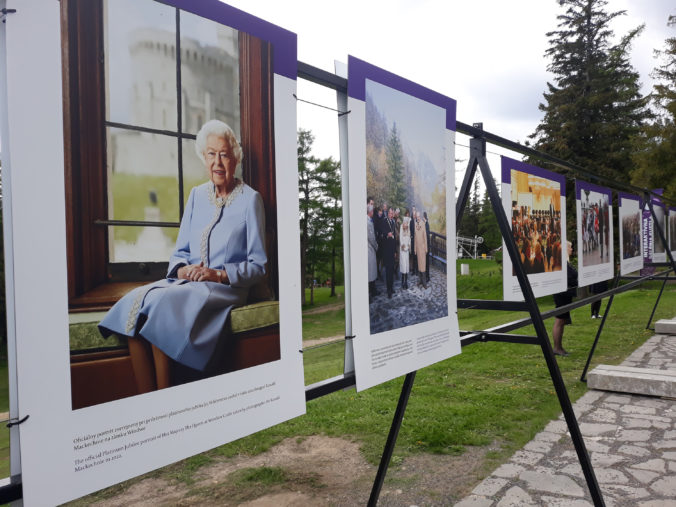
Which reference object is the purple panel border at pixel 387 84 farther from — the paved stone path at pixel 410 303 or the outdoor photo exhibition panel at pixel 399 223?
the paved stone path at pixel 410 303

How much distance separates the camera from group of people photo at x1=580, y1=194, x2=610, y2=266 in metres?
5.23

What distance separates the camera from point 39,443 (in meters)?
1.14

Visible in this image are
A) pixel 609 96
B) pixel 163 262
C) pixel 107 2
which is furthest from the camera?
pixel 609 96

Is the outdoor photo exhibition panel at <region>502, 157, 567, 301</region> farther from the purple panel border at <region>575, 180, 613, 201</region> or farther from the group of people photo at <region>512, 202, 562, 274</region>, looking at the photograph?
the purple panel border at <region>575, 180, 613, 201</region>

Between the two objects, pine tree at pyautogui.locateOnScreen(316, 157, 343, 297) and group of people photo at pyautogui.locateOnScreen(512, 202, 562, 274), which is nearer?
group of people photo at pyautogui.locateOnScreen(512, 202, 562, 274)

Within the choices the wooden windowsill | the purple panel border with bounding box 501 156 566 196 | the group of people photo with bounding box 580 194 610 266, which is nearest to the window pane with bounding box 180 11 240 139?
the wooden windowsill

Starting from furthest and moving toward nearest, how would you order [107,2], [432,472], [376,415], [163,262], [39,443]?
[376,415]
[432,472]
[163,262]
[107,2]
[39,443]

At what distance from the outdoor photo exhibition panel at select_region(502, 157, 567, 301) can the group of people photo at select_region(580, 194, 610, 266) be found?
826 mm

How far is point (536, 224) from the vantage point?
4078 millimetres

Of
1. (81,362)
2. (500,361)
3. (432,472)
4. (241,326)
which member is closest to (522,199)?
(432,472)

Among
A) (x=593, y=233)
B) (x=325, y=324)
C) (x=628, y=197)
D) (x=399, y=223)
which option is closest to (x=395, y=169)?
(x=399, y=223)

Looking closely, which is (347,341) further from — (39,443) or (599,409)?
(599,409)

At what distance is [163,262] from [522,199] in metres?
3.04

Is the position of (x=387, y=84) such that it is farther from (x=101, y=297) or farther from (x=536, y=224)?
(x=536, y=224)
